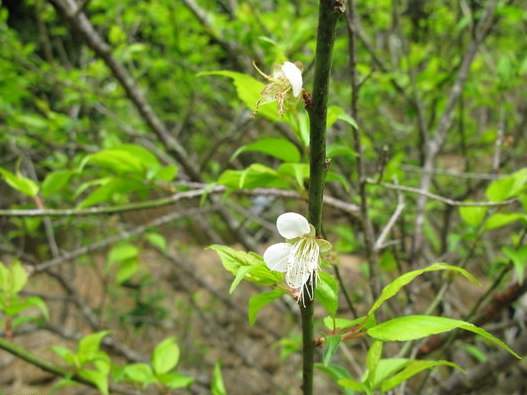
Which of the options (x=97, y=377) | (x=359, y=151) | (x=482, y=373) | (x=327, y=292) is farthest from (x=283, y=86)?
(x=482, y=373)

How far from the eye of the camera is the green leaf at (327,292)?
0.64m

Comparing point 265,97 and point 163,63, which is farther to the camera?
point 163,63

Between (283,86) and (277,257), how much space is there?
0.81 ft

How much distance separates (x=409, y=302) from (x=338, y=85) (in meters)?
1.94

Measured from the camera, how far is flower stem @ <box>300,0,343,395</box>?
1.47ft

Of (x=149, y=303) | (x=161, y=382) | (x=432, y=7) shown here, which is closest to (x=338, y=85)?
(x=432, y=7)

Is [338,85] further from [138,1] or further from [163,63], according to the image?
[138,1]

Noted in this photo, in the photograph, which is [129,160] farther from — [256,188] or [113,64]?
[113,64]

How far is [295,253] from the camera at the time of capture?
64cm

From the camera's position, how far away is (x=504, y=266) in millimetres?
1148

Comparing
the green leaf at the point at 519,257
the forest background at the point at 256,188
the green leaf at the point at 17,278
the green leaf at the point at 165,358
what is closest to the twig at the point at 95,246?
the forest background at the point at 256,188

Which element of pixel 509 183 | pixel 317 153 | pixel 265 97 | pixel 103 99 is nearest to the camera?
pixel 317 153

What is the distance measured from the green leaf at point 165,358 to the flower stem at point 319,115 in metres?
0.78

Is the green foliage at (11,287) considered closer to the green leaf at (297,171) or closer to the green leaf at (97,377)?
the green leaf at (97,377)
